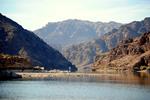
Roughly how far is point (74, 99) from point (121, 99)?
12.2 metres

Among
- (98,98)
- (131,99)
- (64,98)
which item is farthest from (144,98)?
(64,98)

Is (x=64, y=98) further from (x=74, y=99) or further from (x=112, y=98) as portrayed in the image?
(x=112, y=98)

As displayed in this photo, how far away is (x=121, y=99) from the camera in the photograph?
11531 centimetres

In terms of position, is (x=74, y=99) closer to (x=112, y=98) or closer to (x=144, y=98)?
(x=112, y=98)

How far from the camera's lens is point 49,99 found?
4456 inches

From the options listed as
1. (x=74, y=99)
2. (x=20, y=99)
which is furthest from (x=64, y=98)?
(x=20, y=99)

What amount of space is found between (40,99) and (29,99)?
2776 millimetres

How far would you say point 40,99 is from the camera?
113 metres

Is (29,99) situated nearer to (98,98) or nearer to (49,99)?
(49,99)

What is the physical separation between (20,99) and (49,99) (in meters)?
7.45

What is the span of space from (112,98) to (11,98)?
26.9 meters

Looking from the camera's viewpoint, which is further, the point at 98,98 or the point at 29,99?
the point at 98,98

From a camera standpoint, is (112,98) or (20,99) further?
(112,98)

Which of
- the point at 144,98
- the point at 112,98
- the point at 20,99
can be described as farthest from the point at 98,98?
the point at 20,99
